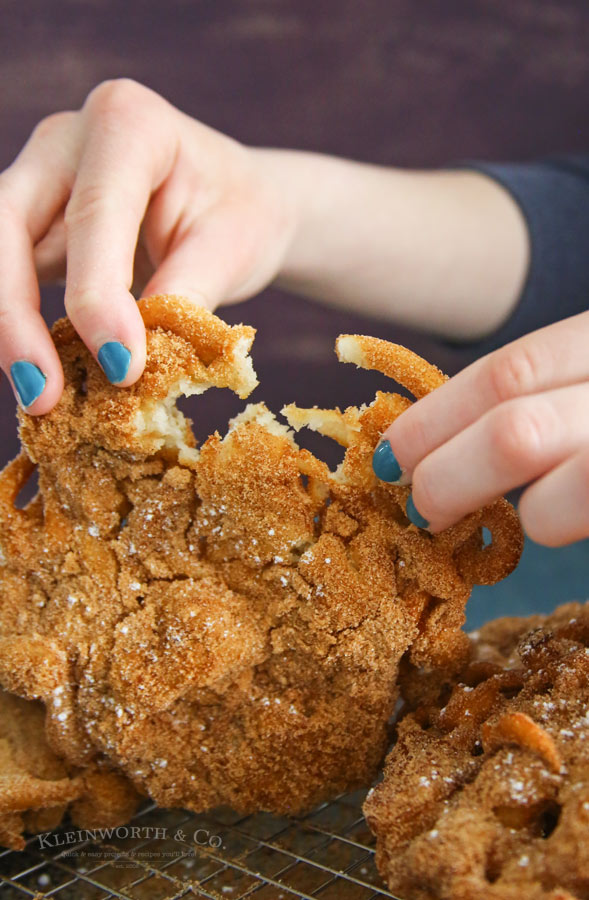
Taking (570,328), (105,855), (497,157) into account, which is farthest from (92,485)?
(497,157)

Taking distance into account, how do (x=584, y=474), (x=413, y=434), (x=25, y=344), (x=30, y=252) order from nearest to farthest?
(x=584, y=474)
(x=413, y=434)
(x=25, y=344)
(x=30, y=252)

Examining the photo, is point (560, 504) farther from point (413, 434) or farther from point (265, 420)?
point (265, 420)

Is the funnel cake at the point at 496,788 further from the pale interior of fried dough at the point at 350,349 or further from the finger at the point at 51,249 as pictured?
the finger at the point at 51,249

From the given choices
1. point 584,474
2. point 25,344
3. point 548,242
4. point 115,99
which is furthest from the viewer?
point 548,242

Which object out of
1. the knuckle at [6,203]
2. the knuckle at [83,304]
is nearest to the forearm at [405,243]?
the knuckle at [6,203]

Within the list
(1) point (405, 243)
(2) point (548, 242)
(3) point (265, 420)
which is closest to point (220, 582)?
(3) point (265, 420)

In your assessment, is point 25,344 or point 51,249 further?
point 51,249
